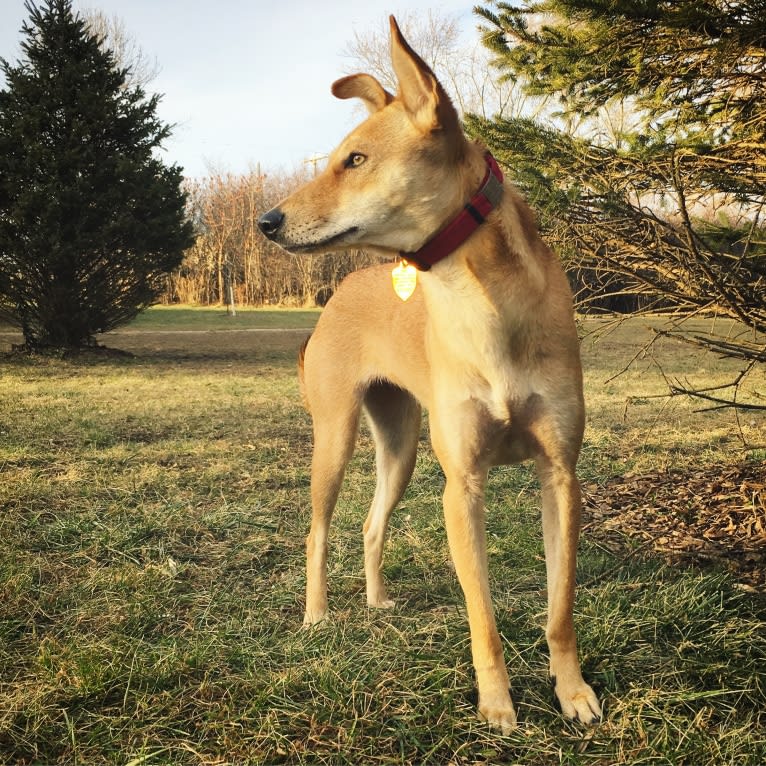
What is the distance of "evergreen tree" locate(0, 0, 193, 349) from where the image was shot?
12500mm

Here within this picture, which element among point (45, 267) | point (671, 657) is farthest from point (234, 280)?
point (671, 657)

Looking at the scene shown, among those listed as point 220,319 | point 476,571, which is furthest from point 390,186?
point 220,319

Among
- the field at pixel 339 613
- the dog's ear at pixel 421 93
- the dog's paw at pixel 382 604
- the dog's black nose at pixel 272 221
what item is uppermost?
the dog's ear at pixel 421 93

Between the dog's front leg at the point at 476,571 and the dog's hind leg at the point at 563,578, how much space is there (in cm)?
21

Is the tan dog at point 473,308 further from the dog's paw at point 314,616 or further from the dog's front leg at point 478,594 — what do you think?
the dog's paw at point 314,616

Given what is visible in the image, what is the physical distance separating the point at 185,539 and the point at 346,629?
60.7 inches

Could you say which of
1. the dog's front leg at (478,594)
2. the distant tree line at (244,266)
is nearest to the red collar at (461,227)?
the dog's front leg at (478,594)

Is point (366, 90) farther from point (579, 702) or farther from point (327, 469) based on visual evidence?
point (579, 702)

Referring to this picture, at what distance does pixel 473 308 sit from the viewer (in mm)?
2434

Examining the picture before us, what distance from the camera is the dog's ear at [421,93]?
2203 millimetres

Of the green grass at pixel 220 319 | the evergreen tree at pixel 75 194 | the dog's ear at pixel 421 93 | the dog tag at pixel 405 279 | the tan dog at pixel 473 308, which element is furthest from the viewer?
the green grass at pixel 220 319

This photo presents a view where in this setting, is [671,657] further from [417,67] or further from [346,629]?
[417,67]

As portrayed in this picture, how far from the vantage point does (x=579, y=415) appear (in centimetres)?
249

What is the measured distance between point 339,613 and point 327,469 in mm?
661
